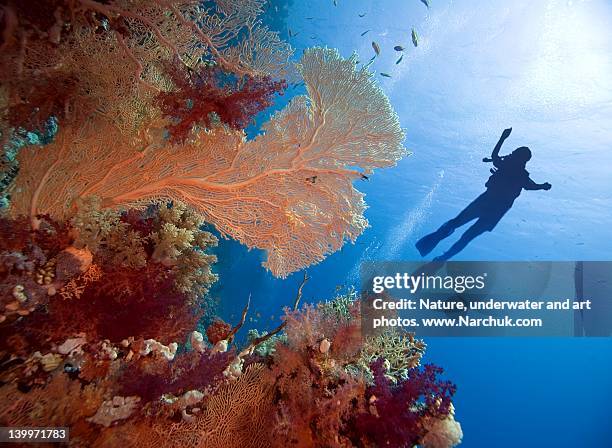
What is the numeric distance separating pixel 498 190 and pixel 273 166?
12.1m

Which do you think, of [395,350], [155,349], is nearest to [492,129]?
[395,350]

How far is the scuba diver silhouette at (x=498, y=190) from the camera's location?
422 inches

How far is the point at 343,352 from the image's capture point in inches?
158

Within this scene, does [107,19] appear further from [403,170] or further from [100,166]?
[403,170]

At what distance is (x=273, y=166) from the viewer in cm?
416

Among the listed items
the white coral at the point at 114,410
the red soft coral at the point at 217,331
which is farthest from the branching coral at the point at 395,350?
the white coral at the point at 114,410

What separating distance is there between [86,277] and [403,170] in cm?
1957

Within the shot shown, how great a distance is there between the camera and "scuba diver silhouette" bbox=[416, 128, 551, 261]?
10711 mm

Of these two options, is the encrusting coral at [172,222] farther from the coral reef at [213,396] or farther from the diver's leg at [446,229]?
the diver's leg at [446,229]

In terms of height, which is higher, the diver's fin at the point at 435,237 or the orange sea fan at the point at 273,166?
the diver's fin at the point at 435,237

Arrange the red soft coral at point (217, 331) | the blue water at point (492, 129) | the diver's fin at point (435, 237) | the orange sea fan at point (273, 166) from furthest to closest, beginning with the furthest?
1. the blue water at point (492, 129)
2. the diver's fin at point (435, 237)
3. the red soft coral at point (217, 331)
4. the orange sea fan at point (273, 166)

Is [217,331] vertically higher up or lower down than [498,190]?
lower down

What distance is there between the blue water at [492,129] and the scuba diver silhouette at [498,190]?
473 centimetres

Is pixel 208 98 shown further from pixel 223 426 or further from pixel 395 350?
pixel 395 350
